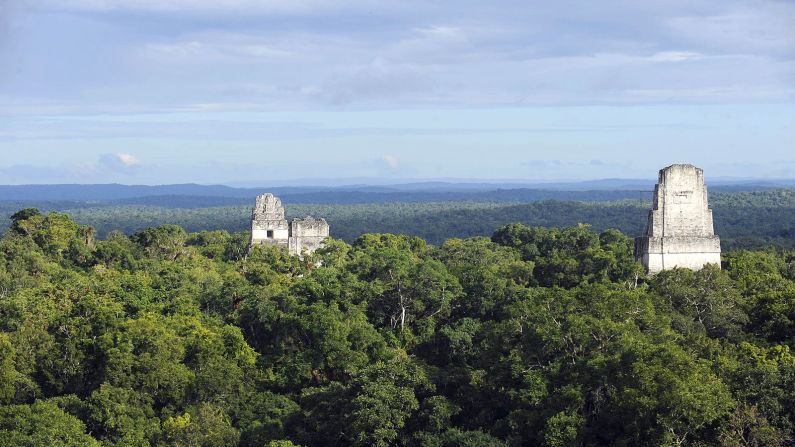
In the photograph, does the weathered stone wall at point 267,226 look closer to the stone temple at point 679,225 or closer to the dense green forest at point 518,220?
the stone temple at point 679,225

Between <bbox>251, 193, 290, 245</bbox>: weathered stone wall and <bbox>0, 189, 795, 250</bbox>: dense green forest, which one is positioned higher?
<bbox>251, 193, 290, 245</bbox>: weathered stone wall

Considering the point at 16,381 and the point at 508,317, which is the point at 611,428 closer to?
the point at 508,317

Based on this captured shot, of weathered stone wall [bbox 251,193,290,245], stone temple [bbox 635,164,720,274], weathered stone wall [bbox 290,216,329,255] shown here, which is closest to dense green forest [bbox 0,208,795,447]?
stone temple [bbox 635,164,720,274]

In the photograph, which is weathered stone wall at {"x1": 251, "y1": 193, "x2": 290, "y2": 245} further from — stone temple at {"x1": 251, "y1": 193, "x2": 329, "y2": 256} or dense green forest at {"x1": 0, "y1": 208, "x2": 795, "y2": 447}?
dense green forest at {"x1": 0, "y1": 208, "x2": 795, "y2": 447}

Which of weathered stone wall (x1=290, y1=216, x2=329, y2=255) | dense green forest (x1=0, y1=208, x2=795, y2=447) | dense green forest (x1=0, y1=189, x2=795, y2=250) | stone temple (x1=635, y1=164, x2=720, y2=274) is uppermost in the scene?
stone temple (x1=635, y1=164, x2=720, y2=274)

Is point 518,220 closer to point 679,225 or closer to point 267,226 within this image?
point 267,226

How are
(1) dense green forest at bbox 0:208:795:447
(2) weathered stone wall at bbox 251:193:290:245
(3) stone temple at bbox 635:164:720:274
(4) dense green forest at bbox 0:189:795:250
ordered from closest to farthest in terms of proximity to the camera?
(1) dense green forest at bbox 0:208:795:447 < (3) stone temple at bbox 635:164:720:274 < (2) weathered stone wall at bbox 251:193:290:245 < (4) dense green forest at bbox 0:189:795:250

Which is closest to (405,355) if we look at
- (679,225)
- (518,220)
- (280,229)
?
(679,225)
